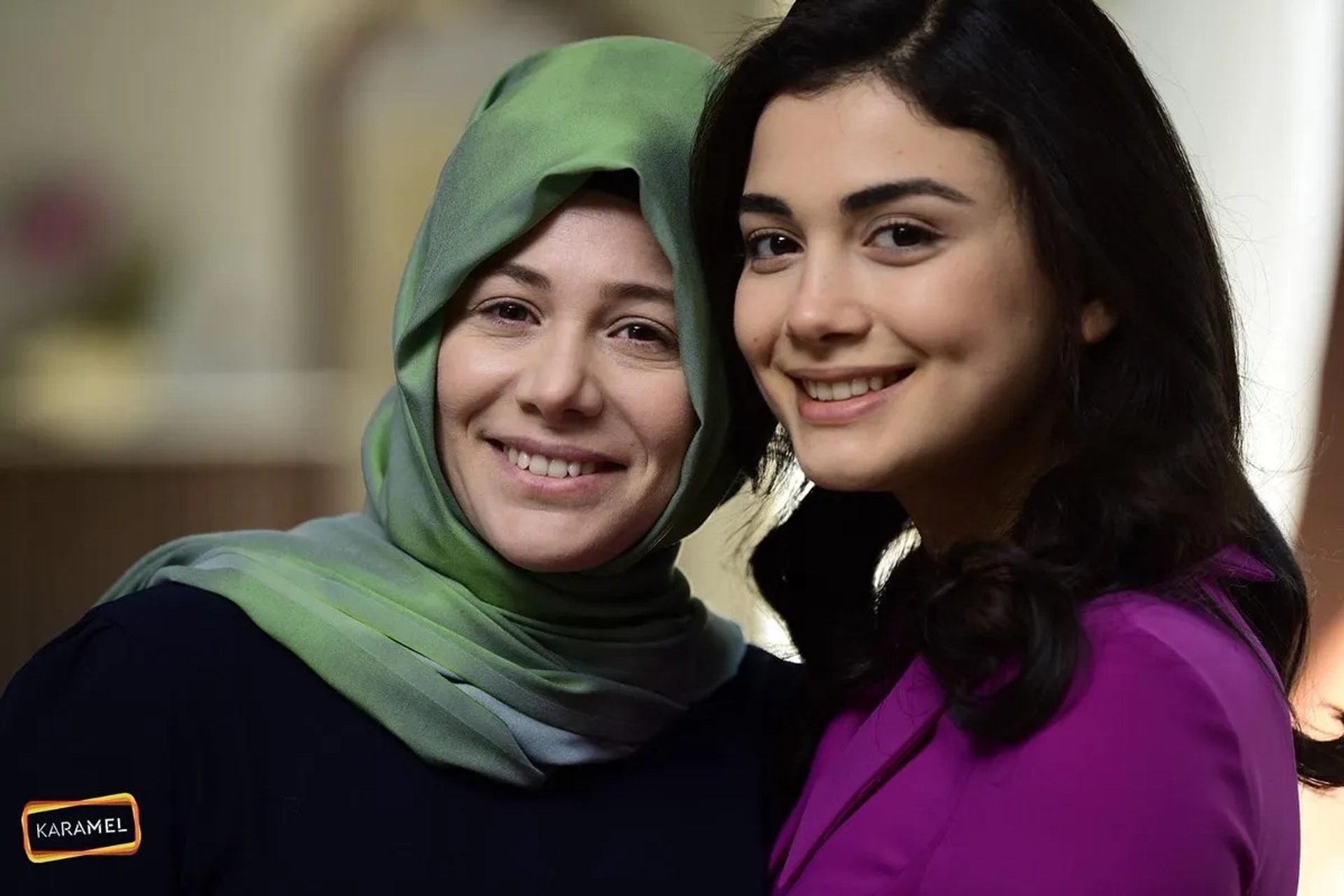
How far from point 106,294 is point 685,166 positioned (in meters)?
3.76

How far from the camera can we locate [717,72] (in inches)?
65.9

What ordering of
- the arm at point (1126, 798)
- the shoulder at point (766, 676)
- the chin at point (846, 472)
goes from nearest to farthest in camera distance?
the arm at point (1126, 798) → the chin at point (846, 472) → the shoulder at point (766, 676)

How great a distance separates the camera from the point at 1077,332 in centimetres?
136

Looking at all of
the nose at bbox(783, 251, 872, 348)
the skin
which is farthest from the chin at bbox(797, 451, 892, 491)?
the nose at bbox(783, 251, 872, 348)

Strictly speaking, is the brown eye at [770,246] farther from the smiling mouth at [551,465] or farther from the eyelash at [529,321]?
the smiling mouth at [551,465]

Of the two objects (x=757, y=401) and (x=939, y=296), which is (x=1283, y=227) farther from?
(x=939, y=296)

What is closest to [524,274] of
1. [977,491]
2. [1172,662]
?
[977,491]

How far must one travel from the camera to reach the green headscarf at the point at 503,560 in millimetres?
1568

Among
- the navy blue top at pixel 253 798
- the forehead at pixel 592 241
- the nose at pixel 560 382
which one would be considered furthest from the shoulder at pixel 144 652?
the forehead at pixel 592 241

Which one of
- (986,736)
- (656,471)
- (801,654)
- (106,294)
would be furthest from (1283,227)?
(106,294)

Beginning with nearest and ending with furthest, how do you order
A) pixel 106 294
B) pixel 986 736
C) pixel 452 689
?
pixel 986 736
pixel 452 689
pixel 106 294

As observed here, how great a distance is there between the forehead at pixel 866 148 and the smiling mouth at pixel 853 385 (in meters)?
0.16

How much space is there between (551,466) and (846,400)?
1.09 feet

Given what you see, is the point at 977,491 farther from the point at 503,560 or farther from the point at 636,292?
the point at 503,560
